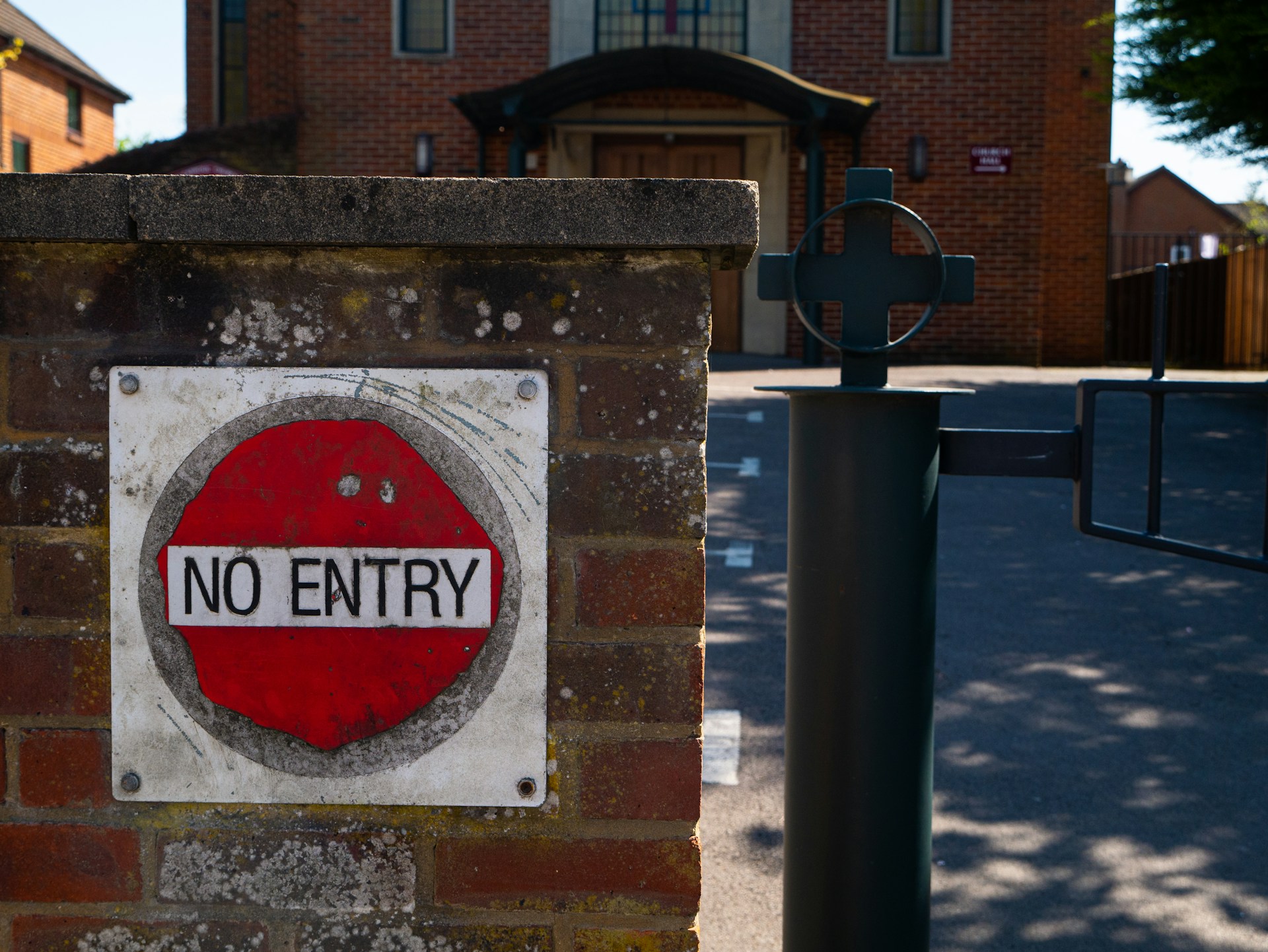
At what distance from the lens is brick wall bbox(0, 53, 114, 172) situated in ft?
84.5

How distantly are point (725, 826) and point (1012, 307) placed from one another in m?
13.7

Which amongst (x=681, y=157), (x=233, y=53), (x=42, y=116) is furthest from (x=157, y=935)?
(x=42, y=116)

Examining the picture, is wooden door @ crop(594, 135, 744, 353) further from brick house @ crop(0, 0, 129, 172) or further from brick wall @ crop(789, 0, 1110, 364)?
brick house @ crop(0, 0, 129, 172)

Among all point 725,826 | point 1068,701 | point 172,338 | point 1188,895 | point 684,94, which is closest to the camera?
point 172,338

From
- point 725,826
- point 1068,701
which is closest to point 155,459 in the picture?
point 725,826

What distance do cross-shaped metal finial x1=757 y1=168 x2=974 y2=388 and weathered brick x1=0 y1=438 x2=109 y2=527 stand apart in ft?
2.81

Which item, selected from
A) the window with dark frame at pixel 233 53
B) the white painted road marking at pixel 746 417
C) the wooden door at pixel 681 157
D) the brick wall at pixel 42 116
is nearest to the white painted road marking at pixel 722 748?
the white painted road marking at pixel 746 417

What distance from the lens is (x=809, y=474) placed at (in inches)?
61.1

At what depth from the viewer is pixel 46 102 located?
2784 centimetres

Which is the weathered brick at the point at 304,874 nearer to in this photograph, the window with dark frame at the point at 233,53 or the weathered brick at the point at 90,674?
the weathered brick at the point at 90,674

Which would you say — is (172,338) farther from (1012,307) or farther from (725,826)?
(1012,307)

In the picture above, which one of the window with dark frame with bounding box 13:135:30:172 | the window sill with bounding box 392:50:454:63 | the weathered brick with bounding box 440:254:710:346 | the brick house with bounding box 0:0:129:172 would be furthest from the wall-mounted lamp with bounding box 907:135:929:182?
the window with dark frame with bounding box 13:135:30:172

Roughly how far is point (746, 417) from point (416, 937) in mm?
8133

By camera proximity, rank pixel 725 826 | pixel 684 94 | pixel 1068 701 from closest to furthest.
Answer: pixel 725 826, pixel 1068 701, pixel 684 94
